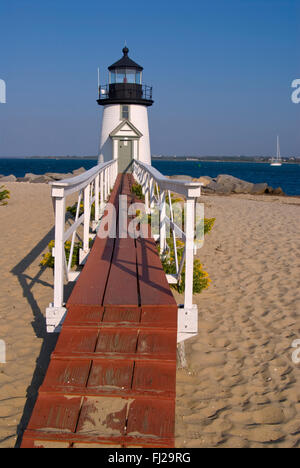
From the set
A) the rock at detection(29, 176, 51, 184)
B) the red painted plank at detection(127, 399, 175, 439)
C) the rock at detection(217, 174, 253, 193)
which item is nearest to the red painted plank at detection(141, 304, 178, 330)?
the red painted plank at detection(127, 399, 175, 439)

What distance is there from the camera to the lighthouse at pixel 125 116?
2053 cm

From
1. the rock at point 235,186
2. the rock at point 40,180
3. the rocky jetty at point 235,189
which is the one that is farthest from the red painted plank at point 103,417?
the rock at point 40,180

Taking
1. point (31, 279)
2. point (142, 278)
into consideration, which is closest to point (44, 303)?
point (31, 279)

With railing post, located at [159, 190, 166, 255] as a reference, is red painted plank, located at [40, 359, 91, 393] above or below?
below

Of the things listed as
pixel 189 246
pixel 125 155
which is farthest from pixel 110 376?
pixel 125 155

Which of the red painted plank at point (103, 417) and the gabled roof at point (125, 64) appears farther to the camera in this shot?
the gabled roof at point (125, 64)

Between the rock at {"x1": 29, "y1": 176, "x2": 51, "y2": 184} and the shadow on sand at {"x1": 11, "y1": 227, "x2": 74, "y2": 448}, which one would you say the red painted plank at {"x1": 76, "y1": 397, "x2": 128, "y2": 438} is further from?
the rock at {"x1": 29, "y1": 176, "x2": 51, "y2": 184}

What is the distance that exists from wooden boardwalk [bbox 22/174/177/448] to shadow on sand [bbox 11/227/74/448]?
438 millimetres

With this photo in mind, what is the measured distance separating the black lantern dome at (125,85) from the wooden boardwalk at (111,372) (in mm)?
18220

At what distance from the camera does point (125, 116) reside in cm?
2130

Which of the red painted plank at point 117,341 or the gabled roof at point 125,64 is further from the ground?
the gabled roof at point 125,64

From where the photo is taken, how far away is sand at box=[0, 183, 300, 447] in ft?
11.1

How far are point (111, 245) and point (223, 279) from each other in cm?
223

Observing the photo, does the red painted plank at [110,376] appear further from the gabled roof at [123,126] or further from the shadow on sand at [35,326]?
the gabled roof at [123,126]
